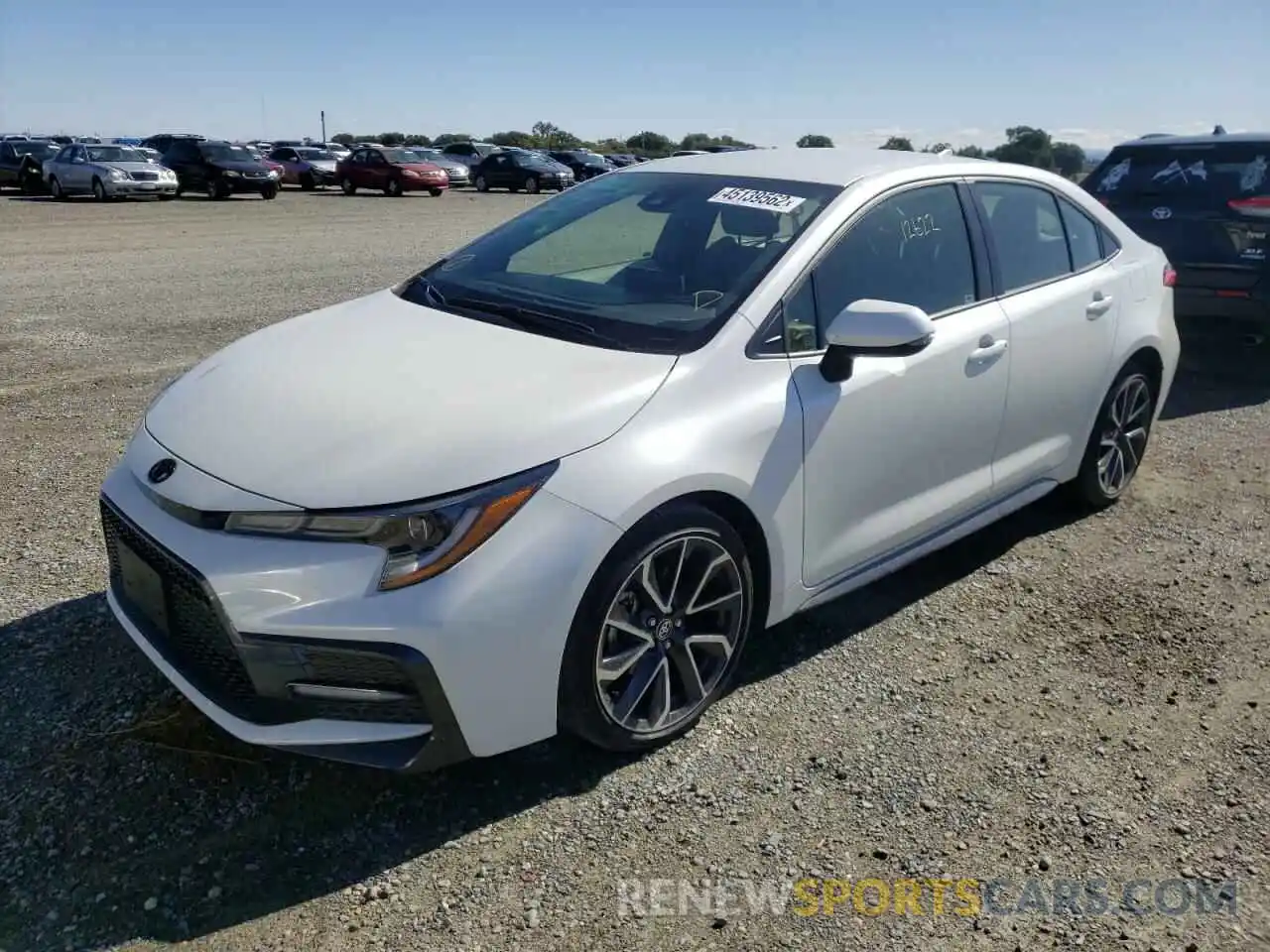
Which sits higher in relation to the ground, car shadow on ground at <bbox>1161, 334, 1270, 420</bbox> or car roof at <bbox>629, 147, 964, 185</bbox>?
car roof at <bbox>629, 147, 964, 185</bbox>

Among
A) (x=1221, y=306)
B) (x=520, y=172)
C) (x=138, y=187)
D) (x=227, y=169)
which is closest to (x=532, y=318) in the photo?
(x=1221, y=306)

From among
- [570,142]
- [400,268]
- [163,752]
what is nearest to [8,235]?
[400,268]

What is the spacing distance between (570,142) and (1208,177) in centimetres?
6878

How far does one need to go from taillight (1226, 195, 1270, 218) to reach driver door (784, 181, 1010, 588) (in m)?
4.25

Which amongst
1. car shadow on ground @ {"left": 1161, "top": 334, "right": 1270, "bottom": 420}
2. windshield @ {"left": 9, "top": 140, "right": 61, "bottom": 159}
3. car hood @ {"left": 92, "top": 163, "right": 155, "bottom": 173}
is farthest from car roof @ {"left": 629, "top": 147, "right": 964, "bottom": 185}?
windshield @ {"left": 9, "top": 140, "right": 61, "bottom": 159}

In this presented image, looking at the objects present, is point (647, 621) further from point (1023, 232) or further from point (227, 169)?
point (227, 169)

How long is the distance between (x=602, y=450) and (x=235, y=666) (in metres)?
1.09

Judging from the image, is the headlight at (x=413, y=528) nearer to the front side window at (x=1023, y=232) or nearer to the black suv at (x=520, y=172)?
the front side window at (x=1023, y=232)

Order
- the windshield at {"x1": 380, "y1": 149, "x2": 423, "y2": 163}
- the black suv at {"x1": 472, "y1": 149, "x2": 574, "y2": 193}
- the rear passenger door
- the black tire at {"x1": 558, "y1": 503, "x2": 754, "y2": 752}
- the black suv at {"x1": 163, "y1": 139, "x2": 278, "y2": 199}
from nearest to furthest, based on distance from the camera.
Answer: the black tire at {"x1": 558, "y1": 503, "x2": 754, "y2": 752}, the rear passenger door, the black suv at {"x1": 163, "y1": 139, "x2": 278, "y2": 199}, the windshield at {"x1": 380, "y1": 149, "x2": 423, "y2": 163}, the black suv at {"x1": 472, "y1": 149, "x2": 574, "y2": 193}

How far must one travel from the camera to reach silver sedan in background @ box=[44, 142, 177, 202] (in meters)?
24.8

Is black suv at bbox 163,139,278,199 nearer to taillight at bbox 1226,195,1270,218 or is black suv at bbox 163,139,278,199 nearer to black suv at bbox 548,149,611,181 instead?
black suv at bbox 548,149,611,181

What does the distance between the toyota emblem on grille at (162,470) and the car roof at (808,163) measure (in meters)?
2.26

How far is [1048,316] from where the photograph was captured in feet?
14.1

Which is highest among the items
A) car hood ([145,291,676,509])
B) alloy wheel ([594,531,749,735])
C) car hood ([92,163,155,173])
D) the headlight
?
car hood ([92,163,155,173])
